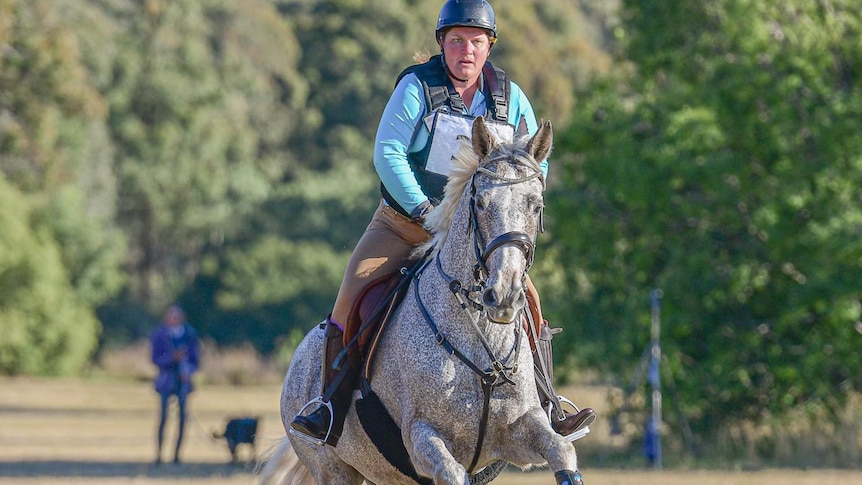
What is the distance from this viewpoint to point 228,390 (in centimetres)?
4759

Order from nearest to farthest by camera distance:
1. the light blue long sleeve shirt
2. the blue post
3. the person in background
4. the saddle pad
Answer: the saddle pad
the light blue long sleeve shirt
the blue post
the person in background

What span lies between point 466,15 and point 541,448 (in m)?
2.31

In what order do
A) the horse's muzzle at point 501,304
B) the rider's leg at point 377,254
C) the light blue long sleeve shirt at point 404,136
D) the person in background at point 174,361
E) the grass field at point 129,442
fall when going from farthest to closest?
the person in background at point 174,361, the grass field at point 129,442, the rider's leg at point 377,254, the light blue long sleeve shirt at point 404,136, the horse's muzzle at point 501,304

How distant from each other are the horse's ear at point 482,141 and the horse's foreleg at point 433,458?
4.35ft

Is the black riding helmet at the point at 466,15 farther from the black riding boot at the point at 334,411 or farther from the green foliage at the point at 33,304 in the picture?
the green foliage at the point at 33,304

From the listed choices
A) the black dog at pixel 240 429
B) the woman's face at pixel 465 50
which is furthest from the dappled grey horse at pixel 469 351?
the black dog at pixel 240 429

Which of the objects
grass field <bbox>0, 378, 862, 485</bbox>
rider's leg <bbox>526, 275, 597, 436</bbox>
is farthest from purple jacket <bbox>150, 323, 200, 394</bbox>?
rider's leg <bbox>526, 275, 597, 436</bbox>

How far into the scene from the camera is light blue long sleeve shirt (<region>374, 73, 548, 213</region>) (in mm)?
7484

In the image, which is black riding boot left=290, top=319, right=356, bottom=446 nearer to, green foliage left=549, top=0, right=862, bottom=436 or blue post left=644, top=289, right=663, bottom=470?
blue post left=644, top=289, right=663, bottom=470

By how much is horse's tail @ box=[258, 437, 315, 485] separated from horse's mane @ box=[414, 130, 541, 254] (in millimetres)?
2412

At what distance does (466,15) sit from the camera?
752 centimetres

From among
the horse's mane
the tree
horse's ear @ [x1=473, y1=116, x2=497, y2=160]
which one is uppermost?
the tree

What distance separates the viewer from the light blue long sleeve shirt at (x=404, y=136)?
24.6 ft

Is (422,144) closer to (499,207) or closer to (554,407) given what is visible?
(499,207)
